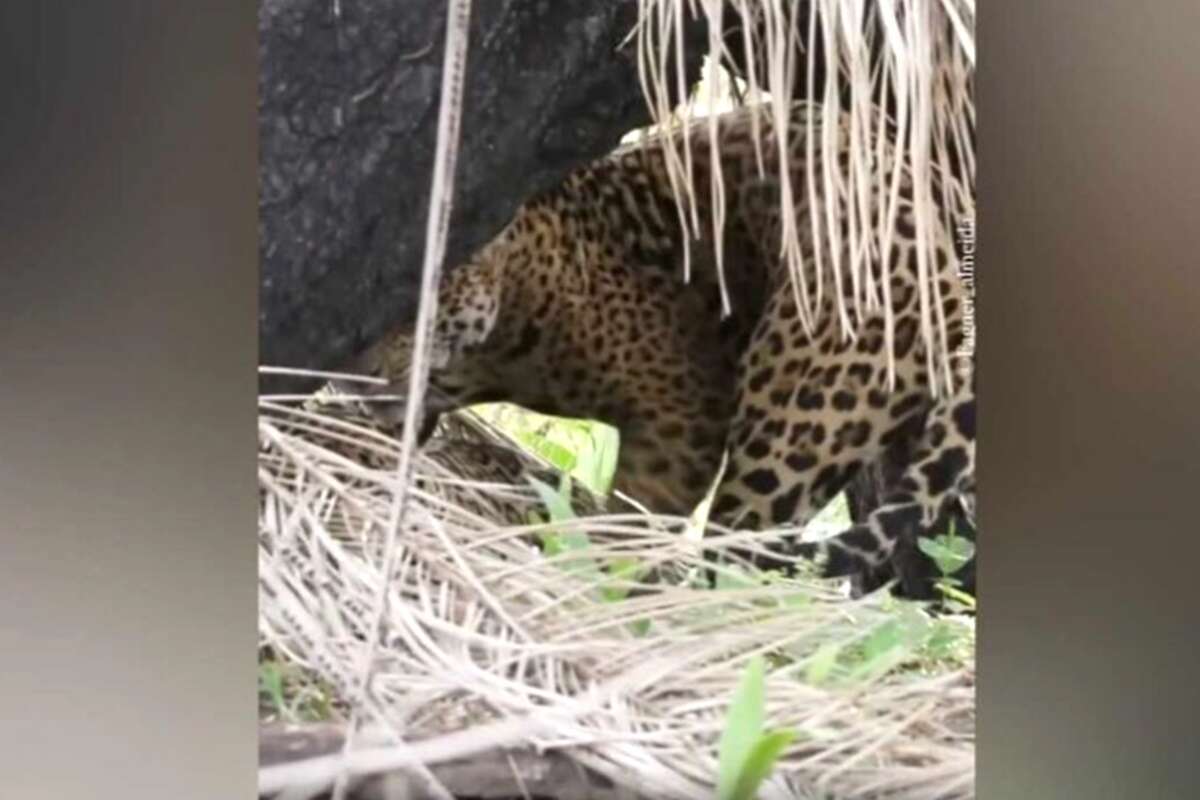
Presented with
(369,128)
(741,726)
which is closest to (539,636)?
(741,726)

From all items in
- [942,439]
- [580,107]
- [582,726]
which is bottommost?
[582,726]

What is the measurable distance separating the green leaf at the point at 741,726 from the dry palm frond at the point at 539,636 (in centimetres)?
1

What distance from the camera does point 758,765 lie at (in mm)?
1348

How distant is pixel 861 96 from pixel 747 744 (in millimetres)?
662

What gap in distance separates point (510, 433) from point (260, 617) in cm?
31

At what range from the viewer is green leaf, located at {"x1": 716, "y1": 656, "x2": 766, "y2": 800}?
1348mm

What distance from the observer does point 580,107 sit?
136 centimetres

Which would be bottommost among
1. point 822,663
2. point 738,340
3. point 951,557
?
point 822,663

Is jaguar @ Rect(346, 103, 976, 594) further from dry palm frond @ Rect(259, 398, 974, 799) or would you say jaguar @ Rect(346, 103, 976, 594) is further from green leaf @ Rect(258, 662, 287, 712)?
green leaf @ Rect(258, 662, 287, 712)

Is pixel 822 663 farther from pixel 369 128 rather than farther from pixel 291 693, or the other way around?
pixel 369 128

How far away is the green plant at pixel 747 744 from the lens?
1347 millimetres
